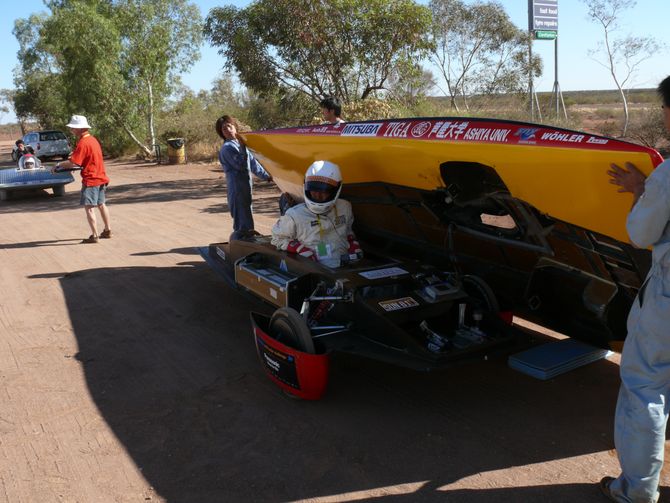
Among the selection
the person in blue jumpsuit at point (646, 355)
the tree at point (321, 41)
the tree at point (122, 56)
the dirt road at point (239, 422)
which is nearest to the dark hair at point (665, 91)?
the person in blue jumpsuit at point (646, 355)

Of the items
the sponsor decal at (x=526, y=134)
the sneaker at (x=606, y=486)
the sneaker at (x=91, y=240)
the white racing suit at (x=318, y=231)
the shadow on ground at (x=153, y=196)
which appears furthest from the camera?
the shadow on ground at (x=153, y=196)

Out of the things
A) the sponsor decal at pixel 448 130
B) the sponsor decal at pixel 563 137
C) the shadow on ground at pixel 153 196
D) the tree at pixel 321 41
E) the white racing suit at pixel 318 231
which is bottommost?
the shadow on ground at pixel 153 196

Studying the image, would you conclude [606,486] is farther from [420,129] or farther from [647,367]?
[420,129]

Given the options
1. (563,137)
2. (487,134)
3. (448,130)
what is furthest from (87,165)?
(563,137)

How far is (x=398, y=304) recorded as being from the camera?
4.25 meters

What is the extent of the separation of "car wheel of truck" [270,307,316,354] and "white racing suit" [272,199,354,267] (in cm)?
83

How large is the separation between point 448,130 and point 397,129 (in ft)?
1.69

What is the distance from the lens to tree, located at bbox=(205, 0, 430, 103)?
48.3 feet

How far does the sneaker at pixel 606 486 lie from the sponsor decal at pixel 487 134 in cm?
187

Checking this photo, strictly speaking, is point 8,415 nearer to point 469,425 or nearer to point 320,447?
point 320,447

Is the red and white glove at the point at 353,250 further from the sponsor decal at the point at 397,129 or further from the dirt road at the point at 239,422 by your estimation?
the sponsor decal at the point at 397,129

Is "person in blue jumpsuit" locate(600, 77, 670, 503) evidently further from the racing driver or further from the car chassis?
the racing driver

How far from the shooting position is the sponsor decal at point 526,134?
10.7 ft

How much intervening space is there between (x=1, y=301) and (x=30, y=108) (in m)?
45.7
